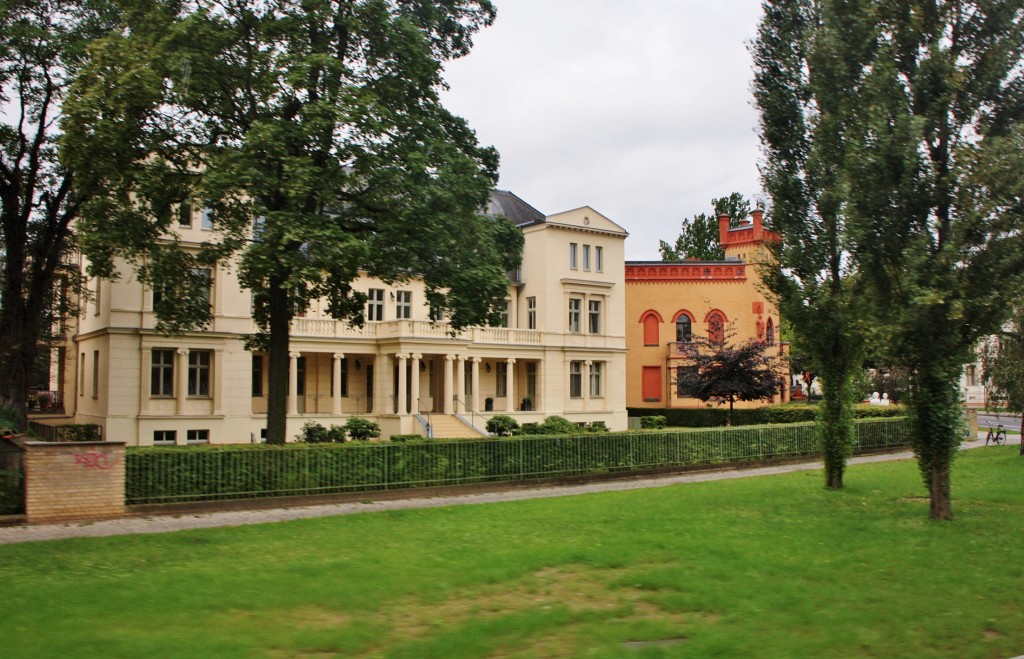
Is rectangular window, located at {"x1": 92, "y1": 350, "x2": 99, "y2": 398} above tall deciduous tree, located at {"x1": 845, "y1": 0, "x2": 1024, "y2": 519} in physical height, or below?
below

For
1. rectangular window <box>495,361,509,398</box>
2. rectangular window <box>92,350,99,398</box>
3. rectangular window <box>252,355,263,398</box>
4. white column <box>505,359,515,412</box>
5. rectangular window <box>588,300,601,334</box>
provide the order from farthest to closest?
rectangular window <box>588,300,601,334</box> < rectangular window <box>495,361,509,398</box> < white column <box>505,359,515,412</box> < rectangular window <box>252,355,263,398</box> < rectangular window <box>92,350,99,398</box>

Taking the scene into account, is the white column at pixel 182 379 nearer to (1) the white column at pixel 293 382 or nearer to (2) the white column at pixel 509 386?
(1) the white column at pixel 293 382

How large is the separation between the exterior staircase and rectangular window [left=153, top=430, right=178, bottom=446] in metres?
11.0

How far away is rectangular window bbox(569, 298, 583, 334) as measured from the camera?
4797 centimetres

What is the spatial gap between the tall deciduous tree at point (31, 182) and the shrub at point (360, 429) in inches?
471

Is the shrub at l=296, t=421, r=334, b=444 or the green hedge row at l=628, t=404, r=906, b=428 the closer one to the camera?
the shrub at l=296, t=421, r=334, b=444

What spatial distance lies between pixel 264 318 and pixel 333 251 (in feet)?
18.3

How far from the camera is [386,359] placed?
40.8 m

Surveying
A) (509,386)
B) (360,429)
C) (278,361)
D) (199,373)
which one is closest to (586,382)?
(509,386)

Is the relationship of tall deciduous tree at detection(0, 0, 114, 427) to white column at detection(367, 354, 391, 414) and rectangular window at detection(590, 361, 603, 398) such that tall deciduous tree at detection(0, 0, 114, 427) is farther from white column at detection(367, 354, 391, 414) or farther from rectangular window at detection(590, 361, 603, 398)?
rectangular window at detection(590, 361, 603, 398)

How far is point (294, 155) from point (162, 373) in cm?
1761

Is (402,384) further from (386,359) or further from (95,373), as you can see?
(95,373)

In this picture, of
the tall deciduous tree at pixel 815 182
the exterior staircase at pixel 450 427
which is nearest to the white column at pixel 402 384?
the exterior staircase at pixel 450 427

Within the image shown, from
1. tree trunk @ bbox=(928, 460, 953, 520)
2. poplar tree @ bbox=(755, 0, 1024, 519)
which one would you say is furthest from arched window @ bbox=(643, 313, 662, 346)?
tree trunk @ bbox=(928, 460, 953, 520)
